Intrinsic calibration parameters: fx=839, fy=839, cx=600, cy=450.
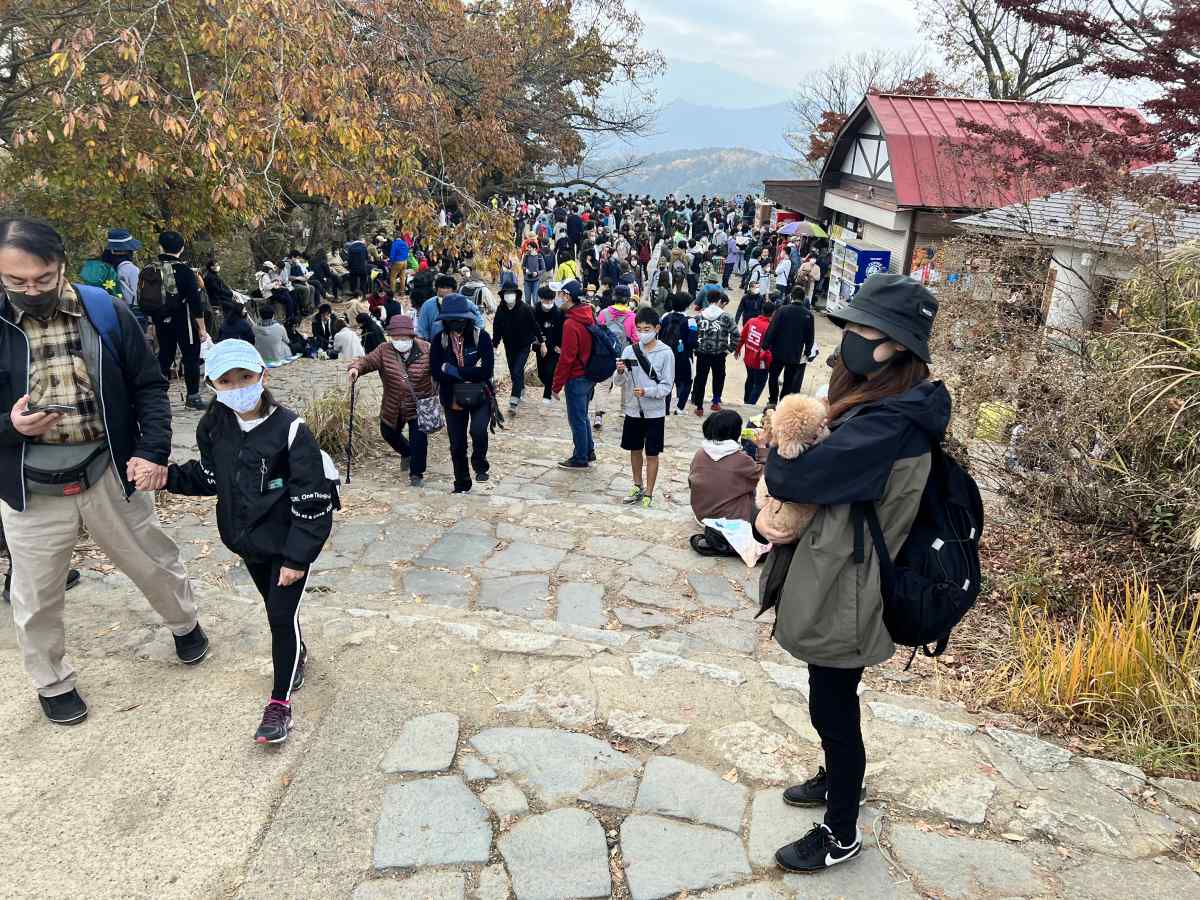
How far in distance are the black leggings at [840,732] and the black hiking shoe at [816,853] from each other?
7cm

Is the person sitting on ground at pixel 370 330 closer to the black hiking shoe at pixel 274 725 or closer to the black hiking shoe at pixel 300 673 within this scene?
the black hiking shoe at pixel 300 673

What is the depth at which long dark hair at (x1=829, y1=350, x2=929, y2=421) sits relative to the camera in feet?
7.74

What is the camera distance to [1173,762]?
3.38 metres

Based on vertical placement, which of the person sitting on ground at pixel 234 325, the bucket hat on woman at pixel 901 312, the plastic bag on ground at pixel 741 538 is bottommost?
the plastic bag on ground at pixel 741 538

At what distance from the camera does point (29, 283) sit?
3.05 meters

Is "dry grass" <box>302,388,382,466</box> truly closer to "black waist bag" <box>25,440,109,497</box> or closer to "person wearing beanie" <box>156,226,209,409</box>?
"person wearing beanie" <box>156,226,209,409</box>

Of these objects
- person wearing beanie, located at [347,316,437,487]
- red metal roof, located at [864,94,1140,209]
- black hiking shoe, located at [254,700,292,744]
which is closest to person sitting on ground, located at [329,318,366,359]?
person wearing beanie, located at [347,316,437,487]

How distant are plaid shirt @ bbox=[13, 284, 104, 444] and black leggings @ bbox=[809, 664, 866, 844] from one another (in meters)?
2.85

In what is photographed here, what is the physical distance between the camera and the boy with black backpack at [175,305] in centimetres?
796

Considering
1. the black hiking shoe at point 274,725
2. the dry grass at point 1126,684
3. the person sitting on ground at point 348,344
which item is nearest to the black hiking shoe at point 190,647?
the black hiking shoe at point 274,725

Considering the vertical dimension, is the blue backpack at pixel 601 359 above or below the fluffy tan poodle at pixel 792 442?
below

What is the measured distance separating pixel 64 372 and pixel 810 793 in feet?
10.5

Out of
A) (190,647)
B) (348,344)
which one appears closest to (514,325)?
(348,344)

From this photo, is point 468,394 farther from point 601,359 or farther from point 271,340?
point 271,340
